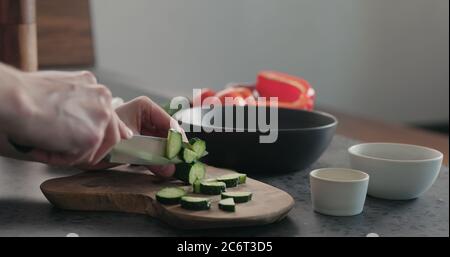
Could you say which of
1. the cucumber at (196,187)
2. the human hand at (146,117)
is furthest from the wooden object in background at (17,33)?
the cucumber at (196,187)

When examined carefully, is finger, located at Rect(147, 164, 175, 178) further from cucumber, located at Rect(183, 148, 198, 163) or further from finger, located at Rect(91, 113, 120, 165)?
finger, located at Rect(91, 113, 120, 165)

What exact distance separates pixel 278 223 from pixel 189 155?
197 millimetres

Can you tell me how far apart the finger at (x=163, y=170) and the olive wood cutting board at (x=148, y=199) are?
0.01 m

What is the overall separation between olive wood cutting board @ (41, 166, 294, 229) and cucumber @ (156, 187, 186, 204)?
0.03 feet

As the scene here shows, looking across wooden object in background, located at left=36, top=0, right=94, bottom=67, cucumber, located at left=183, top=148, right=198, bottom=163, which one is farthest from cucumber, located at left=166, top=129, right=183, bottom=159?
wooden object in background, located at left=36, top=0, right=94, bottom=67

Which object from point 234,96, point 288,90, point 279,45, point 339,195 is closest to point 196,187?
point 339,195

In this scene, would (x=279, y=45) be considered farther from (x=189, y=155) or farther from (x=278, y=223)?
(x=278, y=223)

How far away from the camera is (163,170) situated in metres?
1.12

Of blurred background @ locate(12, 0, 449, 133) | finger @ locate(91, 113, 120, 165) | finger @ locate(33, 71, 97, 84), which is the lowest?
blurred background @ locate(12, 0, 449, 133)

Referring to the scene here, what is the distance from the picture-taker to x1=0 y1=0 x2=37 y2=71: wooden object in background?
142 centimetres

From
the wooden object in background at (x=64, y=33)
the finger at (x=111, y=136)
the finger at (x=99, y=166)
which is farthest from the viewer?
the wooden object in background at (x=64, y=33)

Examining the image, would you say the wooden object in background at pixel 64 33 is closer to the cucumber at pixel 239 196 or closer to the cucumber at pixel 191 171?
the cucumber at pixel 191 171

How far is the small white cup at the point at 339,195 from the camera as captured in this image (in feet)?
3.25

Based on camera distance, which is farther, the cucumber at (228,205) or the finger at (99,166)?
the finger at (99,166)
